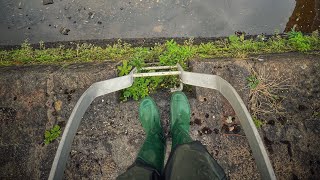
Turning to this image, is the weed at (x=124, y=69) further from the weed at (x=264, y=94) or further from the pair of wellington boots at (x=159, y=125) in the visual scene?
the weed at (x=264, y=94)

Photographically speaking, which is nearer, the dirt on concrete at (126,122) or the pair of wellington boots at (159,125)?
the pair of wellington boots at (159,125)

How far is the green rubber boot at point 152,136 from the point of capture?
2307 mm

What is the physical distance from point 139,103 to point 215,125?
0.80 metres

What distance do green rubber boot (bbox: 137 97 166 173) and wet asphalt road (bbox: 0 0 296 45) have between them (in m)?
1.08

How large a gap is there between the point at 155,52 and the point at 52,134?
1383 mm

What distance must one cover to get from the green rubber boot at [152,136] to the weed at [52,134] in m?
0.83

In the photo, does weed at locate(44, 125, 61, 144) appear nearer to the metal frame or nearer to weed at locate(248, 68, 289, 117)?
the metal frame

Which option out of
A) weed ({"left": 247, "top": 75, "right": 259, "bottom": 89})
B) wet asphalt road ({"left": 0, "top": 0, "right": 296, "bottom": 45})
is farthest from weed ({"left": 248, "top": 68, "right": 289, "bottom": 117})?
wet asphalt road ({"left": 0, "top": 0, "right": 296, "bottom": 45})

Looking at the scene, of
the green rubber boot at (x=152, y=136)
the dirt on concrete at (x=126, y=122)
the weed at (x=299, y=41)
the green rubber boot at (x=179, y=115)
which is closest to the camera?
the green rubber boot at (x=152, y=136)

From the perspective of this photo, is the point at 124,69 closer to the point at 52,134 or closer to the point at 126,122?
the point at 126,122

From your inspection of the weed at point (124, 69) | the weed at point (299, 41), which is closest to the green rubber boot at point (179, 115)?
the weed at point (124, 69)

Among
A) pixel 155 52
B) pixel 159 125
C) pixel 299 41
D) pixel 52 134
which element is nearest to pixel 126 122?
pixel 159 125

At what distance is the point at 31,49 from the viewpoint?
329cm

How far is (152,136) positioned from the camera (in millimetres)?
2523
